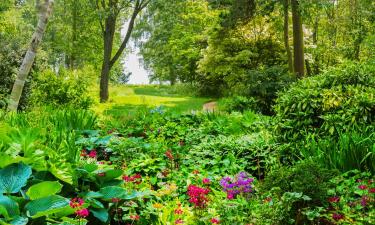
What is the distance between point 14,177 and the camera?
3.03m

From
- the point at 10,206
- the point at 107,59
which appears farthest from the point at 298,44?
the point at 10,206

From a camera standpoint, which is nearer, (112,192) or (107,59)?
(112,192)

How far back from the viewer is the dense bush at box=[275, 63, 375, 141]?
5.08 metres

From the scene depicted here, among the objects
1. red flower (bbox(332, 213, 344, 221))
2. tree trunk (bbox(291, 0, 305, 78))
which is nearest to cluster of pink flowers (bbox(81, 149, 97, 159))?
red flower (bbox(332, 213, 344, 221))

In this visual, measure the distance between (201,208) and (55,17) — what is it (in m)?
31.7

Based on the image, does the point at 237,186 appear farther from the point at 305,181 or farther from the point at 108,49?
the point at 108,49

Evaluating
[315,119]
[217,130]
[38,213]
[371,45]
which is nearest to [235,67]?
[371,45]

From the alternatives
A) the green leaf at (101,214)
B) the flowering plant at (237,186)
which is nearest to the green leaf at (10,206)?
the green leaf at (101,214)

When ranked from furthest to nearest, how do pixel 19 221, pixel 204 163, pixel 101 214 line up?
pixel 204 163
pixel 101 214
pixel 19 221

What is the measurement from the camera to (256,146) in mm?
5625

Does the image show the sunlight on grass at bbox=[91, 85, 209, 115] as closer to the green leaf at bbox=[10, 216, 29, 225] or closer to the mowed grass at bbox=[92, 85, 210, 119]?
the mowed grass at bbox=[92, 85, 210, 119]

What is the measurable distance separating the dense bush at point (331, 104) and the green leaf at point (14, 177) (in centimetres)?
359

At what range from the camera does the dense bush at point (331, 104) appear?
508 centimetres

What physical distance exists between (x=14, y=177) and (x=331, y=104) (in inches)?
158
